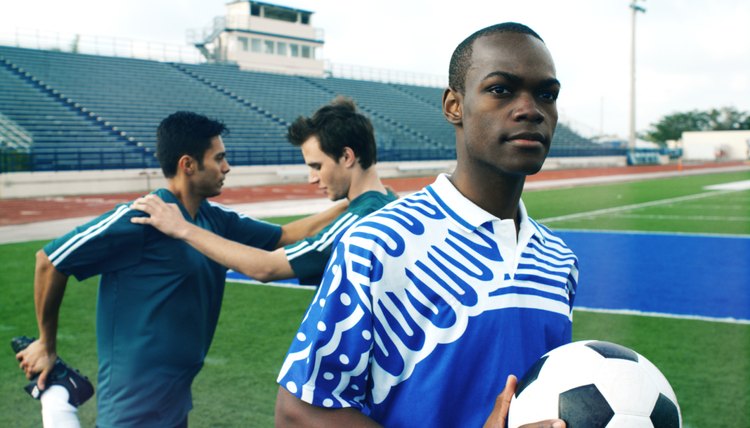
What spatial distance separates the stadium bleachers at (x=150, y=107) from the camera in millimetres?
25625

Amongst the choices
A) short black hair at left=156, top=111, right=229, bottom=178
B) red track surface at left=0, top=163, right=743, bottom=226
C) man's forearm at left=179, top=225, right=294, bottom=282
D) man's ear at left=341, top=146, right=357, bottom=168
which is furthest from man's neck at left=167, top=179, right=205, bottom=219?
red track surface at left=0, top=163, right=743, bottom=226

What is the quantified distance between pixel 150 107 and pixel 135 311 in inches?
1173

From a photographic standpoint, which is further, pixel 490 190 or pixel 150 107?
pixel 150 107

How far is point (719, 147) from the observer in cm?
6681

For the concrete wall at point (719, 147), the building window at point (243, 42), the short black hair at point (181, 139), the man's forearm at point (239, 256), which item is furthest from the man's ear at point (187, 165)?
the concrete wall at point (719, 147)

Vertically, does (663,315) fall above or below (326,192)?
below

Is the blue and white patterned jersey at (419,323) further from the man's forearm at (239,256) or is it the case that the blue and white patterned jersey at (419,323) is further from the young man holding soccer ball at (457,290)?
the man's forearm at (239,256)

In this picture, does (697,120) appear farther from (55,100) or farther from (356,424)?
(356,424)

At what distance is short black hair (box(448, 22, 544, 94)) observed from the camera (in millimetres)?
1753

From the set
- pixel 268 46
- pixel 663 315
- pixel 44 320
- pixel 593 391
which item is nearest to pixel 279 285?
pixel 663 315

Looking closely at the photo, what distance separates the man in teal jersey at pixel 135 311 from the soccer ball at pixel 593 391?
1.81 meters

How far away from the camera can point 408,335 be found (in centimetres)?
159

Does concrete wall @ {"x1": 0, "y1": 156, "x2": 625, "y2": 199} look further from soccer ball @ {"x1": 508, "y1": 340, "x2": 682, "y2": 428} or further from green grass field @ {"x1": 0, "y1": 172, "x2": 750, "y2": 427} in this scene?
soccer ball @ {"x1": 508, "y1": 340, "x2": 682, "y2": 428}

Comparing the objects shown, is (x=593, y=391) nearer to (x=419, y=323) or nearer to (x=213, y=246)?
(x=419, y=323)
